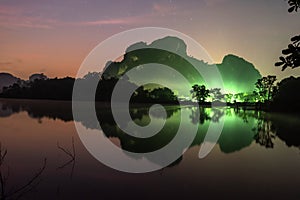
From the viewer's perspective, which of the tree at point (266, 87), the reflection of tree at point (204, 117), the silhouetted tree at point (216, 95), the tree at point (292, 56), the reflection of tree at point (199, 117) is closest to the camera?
the tree at point (292, 56)

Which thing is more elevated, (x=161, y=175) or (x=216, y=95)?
(x=216, y=95)

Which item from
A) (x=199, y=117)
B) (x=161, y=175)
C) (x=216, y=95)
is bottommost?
(x=161, y=175)

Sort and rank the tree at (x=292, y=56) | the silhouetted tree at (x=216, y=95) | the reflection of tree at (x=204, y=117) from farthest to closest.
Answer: the silhouetted tree at (x=216, y=95) < the reflection of tree at (x=204, y=117) < the tree at (x=292, y=56)

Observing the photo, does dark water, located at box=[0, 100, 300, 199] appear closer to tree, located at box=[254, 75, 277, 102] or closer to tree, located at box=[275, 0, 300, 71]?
tree, located at box=[275, 0, 300, 71]

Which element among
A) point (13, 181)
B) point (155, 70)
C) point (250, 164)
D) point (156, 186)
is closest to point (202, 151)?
point (250, 164)

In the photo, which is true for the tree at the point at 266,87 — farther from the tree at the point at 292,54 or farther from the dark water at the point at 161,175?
the tree at the point at 292,54

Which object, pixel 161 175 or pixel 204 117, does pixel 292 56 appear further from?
pixel 204 117

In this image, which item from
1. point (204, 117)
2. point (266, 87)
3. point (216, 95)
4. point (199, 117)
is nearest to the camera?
point (204, 117)

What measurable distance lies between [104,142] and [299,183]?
A: 10.8 meters

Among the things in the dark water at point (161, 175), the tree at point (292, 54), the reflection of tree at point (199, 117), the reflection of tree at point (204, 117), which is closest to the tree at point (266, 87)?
the reflection of tree at point (204, 117)

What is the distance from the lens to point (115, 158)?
1220cm

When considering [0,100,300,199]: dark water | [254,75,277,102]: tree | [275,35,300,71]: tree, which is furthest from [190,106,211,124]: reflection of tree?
[254,75,277,102]: tree

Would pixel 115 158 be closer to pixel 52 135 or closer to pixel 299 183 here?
pixel 299 183

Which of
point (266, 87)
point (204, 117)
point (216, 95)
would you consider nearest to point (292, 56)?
point (204, 117)
